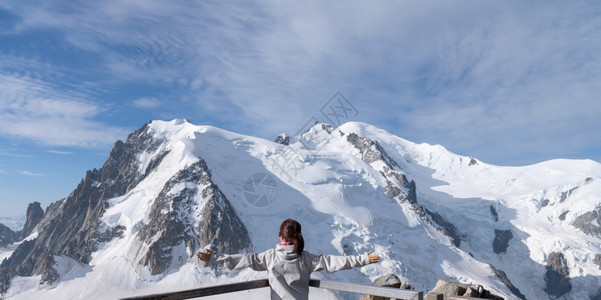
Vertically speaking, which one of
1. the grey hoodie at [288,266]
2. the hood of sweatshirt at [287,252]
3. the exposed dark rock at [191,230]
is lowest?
the grey hoodie at [288,266]

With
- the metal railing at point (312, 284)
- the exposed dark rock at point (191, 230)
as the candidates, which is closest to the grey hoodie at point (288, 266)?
the metal railing at point (312, 284)

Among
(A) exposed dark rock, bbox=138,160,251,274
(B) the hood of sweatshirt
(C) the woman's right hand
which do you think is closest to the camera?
(C) the woman's right hand

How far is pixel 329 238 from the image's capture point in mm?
→ 194125

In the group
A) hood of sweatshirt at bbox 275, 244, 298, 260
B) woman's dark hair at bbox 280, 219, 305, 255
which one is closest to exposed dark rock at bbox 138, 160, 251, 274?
hood of sweatshirt at bbox 275, 244, 298, 260

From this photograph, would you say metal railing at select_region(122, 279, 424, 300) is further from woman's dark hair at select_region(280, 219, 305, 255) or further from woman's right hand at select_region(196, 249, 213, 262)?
woman's dark hair at select_region(280, 219, 305, 255)

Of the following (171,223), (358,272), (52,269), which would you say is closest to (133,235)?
(171,223)

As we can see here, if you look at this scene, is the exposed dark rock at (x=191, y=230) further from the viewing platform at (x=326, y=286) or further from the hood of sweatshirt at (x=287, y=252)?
the hood of sweatshirt at (x=287, y=252)

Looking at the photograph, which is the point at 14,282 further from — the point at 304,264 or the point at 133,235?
the point at 304,264

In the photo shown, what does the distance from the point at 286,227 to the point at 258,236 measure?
628 feet

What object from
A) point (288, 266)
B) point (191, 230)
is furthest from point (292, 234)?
point (191, 230)

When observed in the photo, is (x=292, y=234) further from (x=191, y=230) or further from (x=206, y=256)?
(x=191, y=230)

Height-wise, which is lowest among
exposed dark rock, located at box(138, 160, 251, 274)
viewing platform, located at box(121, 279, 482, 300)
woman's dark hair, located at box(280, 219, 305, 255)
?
viewing platform, located at box(121, 279, 482, 300)

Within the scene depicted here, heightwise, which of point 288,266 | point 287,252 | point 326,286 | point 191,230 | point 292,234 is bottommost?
point 326,286

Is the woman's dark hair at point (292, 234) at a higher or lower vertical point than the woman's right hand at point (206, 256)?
higher
